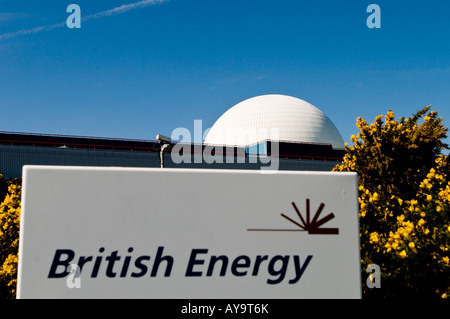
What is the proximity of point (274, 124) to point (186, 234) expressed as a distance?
201ft

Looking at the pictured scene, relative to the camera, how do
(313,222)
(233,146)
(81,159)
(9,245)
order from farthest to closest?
(233,146) < (81,159) < (9,245) < (313,222)

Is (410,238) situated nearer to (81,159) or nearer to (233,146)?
(81,159)

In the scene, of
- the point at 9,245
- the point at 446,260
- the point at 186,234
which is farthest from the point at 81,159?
the point at 186,234

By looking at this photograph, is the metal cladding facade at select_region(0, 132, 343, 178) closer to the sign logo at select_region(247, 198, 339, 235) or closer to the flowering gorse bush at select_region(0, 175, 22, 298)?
the flowering gorse bush at select_region(0, 175, 22, 298)

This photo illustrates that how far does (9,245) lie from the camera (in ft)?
31.1

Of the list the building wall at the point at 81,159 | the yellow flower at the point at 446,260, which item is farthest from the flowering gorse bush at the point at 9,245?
the building wall at the point at 81,159

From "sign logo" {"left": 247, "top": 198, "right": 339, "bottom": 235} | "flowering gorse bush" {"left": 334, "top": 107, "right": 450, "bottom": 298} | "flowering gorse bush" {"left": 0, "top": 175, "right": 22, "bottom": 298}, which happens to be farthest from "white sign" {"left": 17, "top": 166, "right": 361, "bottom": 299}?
"flowering gorse bush" {"left": 0, "top": 175, "right": 22, "bottom": 298}

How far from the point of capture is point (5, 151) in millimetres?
37781

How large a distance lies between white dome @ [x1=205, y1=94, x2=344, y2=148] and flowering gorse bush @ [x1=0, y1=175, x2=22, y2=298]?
52.5 meters

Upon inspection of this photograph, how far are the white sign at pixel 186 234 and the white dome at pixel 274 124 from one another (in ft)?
188

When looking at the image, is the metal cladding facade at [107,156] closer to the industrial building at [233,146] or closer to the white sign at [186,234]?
the industrial building at [233,146]

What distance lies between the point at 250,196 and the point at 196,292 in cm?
121

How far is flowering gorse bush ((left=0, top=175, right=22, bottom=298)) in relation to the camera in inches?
336

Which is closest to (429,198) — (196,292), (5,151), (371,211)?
(371,211)
